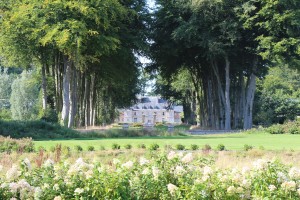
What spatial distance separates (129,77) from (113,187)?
35.4 meters

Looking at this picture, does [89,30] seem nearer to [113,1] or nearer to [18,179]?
[113,1]

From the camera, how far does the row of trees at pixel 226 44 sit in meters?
35.2

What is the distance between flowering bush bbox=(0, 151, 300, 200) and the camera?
6.10m

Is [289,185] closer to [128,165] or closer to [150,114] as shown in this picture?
[128,165]

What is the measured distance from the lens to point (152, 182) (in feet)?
21.4

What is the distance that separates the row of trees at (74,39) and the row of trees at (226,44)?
2.98 meters

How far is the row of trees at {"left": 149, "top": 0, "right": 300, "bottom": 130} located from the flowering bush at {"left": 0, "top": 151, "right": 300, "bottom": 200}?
1135 inches

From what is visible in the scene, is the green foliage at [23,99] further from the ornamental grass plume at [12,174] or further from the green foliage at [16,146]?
the ornamental grass plume at [12,174]

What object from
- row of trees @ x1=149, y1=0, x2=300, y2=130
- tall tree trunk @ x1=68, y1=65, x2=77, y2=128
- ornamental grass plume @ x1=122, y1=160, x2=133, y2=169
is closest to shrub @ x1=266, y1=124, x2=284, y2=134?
row of trees @ x1=149, y1=0, x2=300, y2=130

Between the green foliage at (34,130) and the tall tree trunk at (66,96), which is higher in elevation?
the tall tree trunk at (66,96)

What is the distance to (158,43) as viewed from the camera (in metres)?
41.3

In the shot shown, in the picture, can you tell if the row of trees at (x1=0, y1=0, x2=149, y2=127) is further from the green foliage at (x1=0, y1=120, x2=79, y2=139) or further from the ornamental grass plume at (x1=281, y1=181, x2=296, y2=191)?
the ornamental grass plume at (x1=281, y1=181, x2=296, y2=191)

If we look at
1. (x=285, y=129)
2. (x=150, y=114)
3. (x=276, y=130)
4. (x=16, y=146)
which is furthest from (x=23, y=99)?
(x=150, y=114)

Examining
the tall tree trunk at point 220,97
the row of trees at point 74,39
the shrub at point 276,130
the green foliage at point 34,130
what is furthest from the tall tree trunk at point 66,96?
the shrub at point 276,130
